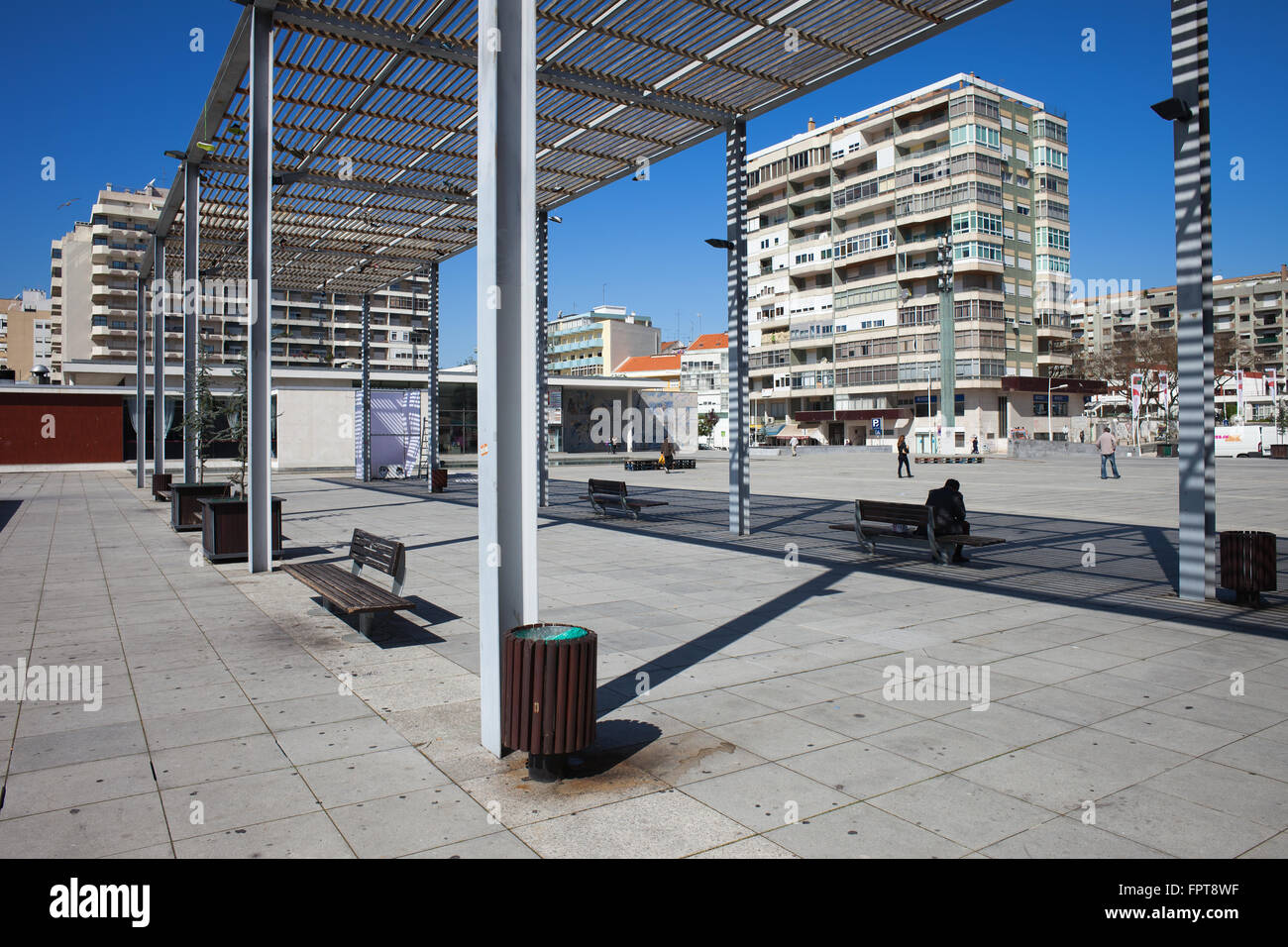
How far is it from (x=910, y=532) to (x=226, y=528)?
31.9 feet

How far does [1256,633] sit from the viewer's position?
7.45 m

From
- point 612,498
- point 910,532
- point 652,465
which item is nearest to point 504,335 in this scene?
point 910,532

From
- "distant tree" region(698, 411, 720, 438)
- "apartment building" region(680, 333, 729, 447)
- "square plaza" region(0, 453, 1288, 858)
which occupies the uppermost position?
"apartment building" region(680, 333, 729, 447)

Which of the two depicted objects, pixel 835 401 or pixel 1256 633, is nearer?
pixel 1256 633

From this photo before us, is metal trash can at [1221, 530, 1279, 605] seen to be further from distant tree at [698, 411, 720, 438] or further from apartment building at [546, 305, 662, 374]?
apartment building at [546, 305, 662, 374]

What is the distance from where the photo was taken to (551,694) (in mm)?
4309

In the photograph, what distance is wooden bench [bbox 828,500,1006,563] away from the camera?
11453 mm

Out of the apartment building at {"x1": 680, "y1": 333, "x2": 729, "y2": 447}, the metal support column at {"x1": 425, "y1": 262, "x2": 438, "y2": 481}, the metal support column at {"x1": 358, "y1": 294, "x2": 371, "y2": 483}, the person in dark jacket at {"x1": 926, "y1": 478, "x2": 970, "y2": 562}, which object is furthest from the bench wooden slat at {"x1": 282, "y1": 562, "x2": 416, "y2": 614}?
the apartment building at {"x1": 680, "y1": 333, "x2": 729, "y2": 447}

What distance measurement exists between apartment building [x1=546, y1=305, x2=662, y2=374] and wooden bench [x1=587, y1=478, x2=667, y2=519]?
10502 cm

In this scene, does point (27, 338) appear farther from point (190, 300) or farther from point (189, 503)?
point (189, 503)

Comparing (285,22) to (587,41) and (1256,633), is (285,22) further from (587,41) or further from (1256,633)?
(1256,633)
